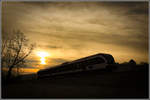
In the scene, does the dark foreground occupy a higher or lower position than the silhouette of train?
lower

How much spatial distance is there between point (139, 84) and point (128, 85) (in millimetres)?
848

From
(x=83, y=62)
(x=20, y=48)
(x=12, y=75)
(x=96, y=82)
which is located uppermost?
(x=20, y=48)

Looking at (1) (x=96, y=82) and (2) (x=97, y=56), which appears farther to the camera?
(2) (x=97, y=56)

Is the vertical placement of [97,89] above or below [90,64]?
below

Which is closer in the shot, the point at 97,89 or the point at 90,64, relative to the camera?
the point at 97,89

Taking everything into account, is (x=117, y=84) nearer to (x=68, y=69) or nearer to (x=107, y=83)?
(x=107, y=83)

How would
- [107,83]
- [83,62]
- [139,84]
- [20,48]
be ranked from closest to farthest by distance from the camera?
1. [139,84]
2. [107,83]
3. [83,62]
4. [20,48]

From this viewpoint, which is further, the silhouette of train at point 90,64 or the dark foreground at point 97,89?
the silhouette of train at point 90,64

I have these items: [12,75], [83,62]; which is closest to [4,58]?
[12,75]

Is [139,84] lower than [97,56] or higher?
lower

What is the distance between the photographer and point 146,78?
11055mm

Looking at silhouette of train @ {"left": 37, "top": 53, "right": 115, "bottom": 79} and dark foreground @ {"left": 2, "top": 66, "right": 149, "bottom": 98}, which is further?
silhouette of train @ {"left": 37, "top": 53, "right": 115, "bottom": 79}

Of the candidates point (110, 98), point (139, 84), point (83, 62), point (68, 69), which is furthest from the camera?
point (68, 69)

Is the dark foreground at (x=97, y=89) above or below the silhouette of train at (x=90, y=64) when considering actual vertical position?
below
